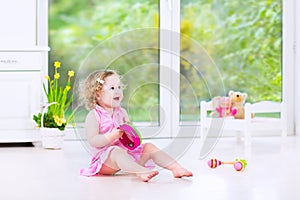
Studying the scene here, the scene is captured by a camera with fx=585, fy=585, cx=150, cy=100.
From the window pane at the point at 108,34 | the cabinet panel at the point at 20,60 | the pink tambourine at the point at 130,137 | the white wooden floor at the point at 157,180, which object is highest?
the window pane at the point at 108,34

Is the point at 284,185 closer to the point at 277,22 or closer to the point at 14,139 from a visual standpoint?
the point at 14,139

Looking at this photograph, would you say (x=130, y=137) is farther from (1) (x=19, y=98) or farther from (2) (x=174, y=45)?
(2) (x=174, y=45)

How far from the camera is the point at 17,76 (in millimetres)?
3773

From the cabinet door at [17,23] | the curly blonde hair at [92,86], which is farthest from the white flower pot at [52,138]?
the curly blonde hair at [92,86]

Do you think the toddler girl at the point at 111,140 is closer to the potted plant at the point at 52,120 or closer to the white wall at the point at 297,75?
the potted plant at the point at 52,120

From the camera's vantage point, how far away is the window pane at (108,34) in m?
4.30

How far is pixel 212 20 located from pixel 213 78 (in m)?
0.44

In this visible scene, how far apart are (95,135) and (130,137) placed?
17 cm

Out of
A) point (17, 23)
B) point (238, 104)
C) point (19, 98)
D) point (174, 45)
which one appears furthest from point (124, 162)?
point (174, 45)

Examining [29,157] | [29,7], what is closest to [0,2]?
[29,7]

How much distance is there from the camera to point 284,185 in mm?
2428

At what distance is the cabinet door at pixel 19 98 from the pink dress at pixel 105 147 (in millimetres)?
1190

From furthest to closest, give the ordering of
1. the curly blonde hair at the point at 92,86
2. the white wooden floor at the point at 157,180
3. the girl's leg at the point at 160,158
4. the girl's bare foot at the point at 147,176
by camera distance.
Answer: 1. the curly blonde hair at the point at 92,86
2. the girl's leg at the point at 160,158
3. the girl's bare foot at the point at 147,176
4. the white wooden floor at the point at 157,180

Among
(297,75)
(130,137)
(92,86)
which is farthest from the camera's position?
(297,75)
